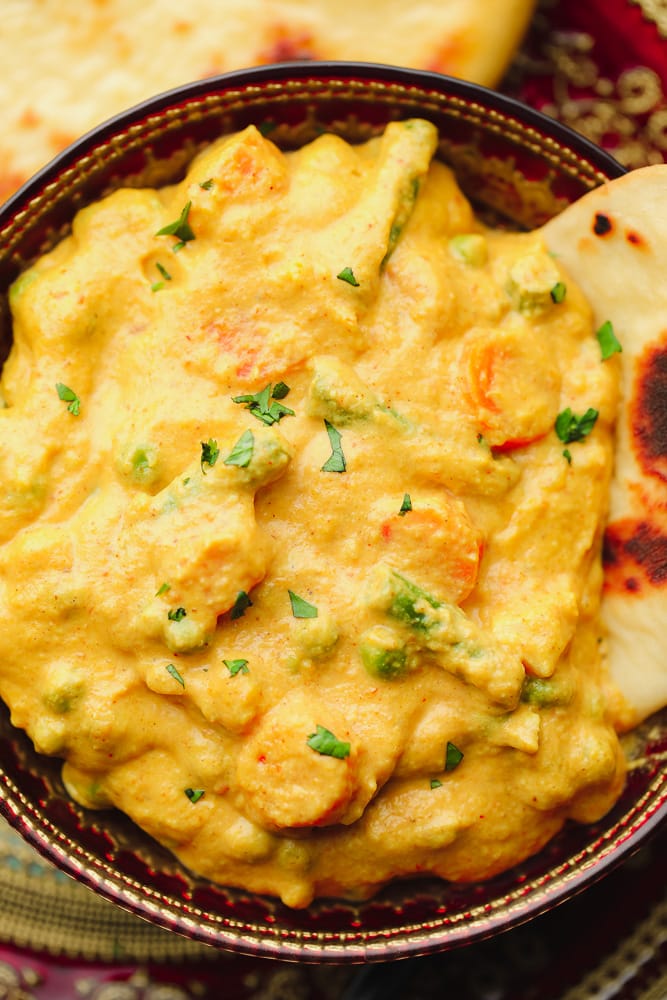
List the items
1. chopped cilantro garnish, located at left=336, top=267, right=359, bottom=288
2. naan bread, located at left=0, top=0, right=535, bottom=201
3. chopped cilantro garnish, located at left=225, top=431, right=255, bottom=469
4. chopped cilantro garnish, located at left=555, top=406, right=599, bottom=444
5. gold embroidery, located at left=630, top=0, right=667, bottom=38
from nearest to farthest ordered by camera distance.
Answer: chopped cilantro garnish, located at left=225, top=431, right=255, bottom=469 < chopped cilantro garnish, located at left=336, top=267, right=359, bottom=288 < chopped cilantro garnish, located at left=555, top=406, right=599, bottom=444 < naan bread, located at left=0, top=0, right=535, bottom=201 < gold embroidery, located at left=630, top=0, right=667, bottom=38

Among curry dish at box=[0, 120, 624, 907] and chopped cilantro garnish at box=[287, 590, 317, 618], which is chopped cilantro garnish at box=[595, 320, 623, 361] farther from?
chopped cilantro garnish at box=[287, 590, 317, 618]

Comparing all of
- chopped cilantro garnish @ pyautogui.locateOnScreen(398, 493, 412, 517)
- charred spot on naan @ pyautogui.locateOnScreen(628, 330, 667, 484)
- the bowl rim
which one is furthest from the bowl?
chopped cilantro garnish @ pyautogui.locateOnScreen(398, 493, 412, 517)

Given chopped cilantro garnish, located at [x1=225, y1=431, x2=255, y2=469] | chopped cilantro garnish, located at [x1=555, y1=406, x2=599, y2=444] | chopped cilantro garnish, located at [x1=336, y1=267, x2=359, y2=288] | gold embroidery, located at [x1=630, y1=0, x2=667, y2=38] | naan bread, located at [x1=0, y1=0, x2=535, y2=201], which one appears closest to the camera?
chopped cilantro garnish, located at [x1=225, y1=431, x2=255, y2=469]

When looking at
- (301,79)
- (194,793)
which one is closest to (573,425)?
(301,79)

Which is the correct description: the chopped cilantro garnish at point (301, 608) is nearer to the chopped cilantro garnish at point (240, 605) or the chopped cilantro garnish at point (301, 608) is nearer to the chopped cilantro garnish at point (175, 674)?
the chopped cilantro garnish at point (240, 605)

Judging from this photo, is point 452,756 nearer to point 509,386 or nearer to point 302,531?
point 302,531

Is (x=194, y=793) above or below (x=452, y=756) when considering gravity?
below

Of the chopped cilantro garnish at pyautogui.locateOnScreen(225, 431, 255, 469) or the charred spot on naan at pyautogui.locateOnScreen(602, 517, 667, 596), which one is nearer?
the chopped cilantro garnish at pyautogui.locateOnScreen(225, 431, 255, 469)
